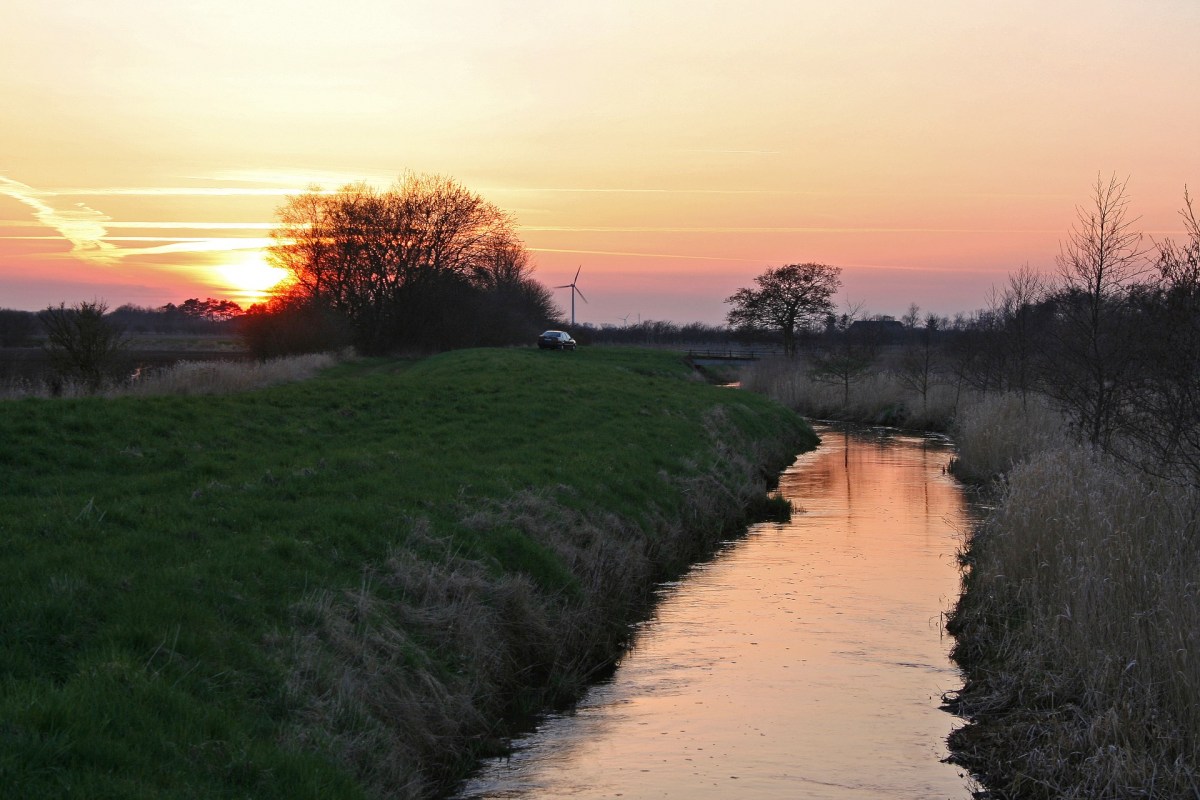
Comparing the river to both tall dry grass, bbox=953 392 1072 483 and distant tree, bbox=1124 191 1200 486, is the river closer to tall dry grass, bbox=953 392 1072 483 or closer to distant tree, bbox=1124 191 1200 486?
distant tree, bbox=1124 191 1200 486

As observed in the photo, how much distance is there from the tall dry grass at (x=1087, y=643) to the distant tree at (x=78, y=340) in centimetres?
2099

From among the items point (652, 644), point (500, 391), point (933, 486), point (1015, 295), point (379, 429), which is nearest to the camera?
point (652, 644)

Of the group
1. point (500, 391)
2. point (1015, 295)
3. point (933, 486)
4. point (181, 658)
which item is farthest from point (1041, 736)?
point (1015, 295)

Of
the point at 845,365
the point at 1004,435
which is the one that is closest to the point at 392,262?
the point at 845,365

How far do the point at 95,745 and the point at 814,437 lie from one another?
109ft

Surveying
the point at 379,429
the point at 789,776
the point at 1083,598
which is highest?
the point at 379,429

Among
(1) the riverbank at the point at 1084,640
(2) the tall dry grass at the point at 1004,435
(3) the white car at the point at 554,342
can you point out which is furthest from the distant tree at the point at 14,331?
(1) the riverbank at the point at 1084,640

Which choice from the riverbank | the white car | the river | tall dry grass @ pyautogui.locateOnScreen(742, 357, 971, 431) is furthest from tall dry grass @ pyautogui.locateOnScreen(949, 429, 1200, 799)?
the white car

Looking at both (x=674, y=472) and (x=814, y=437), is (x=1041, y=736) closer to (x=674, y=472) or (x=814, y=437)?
(x=674, y=472)

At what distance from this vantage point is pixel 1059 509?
480 inches

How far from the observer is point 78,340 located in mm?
25062

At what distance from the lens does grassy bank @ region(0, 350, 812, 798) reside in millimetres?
5805

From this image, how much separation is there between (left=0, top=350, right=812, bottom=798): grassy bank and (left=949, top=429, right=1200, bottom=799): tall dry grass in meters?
4.11

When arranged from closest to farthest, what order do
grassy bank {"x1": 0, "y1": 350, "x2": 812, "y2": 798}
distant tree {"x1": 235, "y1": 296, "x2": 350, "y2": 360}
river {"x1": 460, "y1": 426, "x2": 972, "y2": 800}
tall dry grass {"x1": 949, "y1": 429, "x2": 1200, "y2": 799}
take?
grassy bank {"x1": 0, "y1": 350, "x2": 812, "y2": 798}, tall dry grass {"x1": 949, "y1": 429, "x2": 1200, "y2": 799}, river {"x1": 460, "y1": 426, "x2": 972, "y2": 800}, distant tree {"x1": 235, "y1": 296, "x2": 350, "y2": 360}
